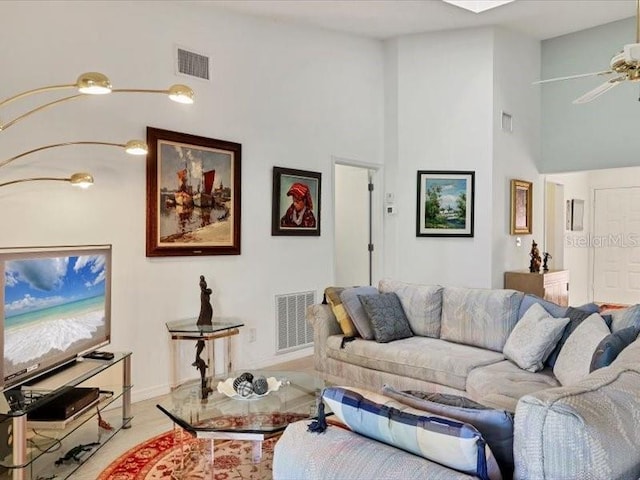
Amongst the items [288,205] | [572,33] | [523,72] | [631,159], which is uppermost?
[572,33]

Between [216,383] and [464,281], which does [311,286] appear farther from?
[216,383]

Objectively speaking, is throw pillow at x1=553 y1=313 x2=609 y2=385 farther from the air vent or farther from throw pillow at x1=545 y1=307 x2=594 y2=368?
the air vent

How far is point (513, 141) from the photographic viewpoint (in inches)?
237

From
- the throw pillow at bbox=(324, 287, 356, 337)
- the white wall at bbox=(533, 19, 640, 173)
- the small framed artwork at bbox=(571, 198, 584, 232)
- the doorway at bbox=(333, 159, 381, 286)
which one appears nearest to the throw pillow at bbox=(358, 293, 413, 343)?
the throw pillow at bbox=(324, 287, 356, 337)

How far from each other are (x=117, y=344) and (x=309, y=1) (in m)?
3.39

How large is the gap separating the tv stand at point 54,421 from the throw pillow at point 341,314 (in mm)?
1625

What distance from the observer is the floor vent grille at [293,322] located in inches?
198

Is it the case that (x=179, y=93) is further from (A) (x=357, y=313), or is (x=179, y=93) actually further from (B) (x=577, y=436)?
(B) (x=577, y=436)

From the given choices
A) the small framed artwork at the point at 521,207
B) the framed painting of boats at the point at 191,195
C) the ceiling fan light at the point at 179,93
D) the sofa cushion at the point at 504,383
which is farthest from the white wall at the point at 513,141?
the ceiling fan light at the point at 179,93

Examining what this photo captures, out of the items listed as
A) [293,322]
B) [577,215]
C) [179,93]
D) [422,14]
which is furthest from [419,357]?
[577,215]

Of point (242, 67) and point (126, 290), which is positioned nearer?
point (126, 290)

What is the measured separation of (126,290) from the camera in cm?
382

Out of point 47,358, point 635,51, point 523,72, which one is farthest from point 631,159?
point 47,358

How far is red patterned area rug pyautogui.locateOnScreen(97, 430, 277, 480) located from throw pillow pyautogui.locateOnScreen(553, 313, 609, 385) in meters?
1.70
